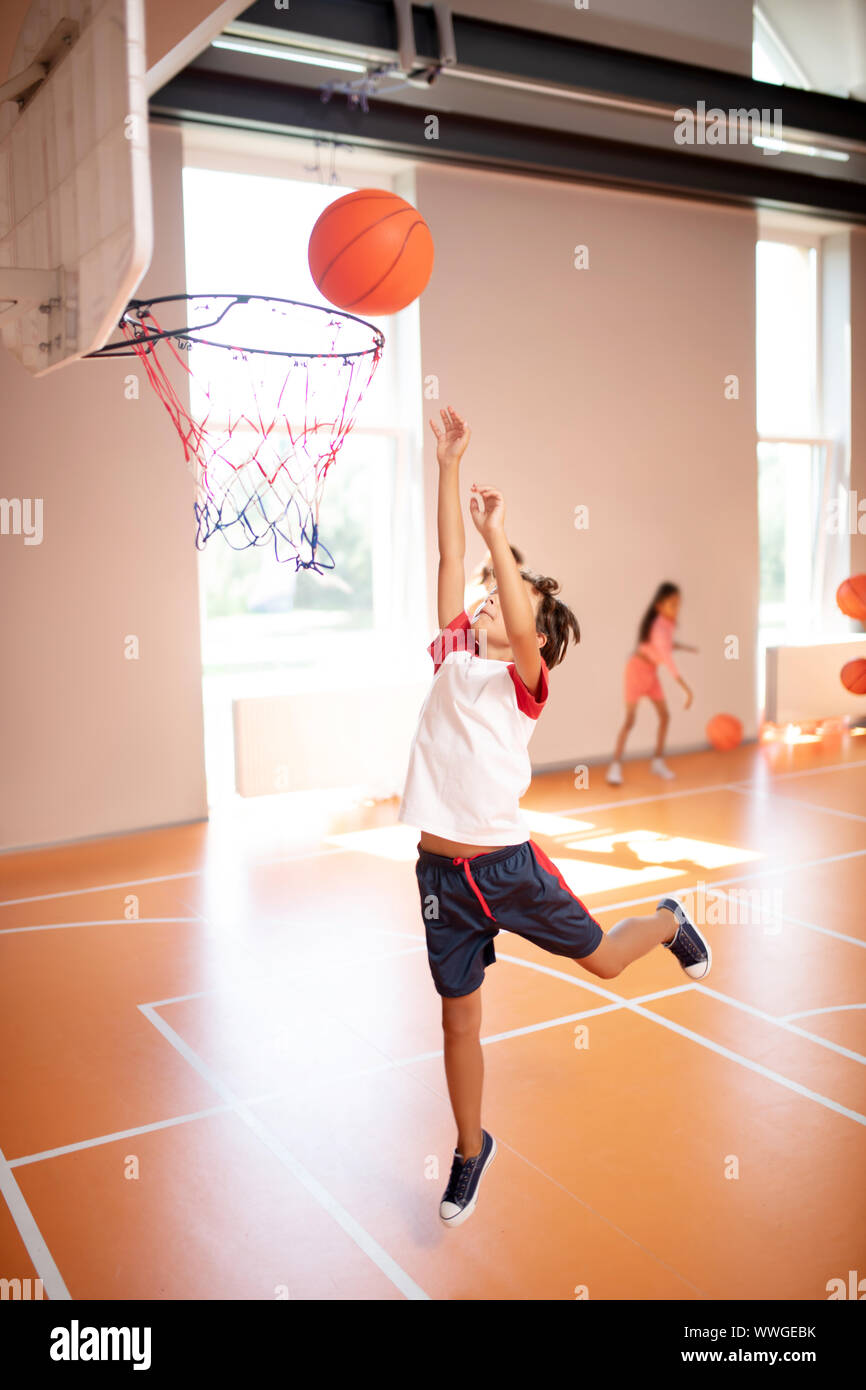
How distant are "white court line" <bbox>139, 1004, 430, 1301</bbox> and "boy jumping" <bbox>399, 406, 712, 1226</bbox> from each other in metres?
0.17

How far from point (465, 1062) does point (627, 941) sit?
21.6 inches

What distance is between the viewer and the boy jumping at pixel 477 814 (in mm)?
2299

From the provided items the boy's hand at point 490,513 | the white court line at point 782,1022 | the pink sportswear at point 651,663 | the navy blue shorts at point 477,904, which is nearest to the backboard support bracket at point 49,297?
the boy's hand at point 490,513

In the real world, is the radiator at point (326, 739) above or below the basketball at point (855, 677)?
below

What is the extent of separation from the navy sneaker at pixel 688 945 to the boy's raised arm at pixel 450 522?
1.10 metres

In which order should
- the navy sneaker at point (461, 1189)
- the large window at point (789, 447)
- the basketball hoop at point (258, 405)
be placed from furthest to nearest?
1. the large window at point (789, 447)
2. the basketball hoop at point (258, 405)
3. the navy sneaker at point (461, 1189)

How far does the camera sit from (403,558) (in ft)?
22.0

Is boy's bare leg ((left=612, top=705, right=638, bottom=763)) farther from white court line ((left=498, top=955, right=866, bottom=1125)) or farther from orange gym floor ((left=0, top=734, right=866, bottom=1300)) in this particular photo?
white court line ((left=498, top=955, right=866, bottom=1125))

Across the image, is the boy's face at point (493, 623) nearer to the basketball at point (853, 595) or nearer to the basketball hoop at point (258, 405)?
the basketball hoop at point (258, 405)

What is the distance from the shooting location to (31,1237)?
2373 millimetres

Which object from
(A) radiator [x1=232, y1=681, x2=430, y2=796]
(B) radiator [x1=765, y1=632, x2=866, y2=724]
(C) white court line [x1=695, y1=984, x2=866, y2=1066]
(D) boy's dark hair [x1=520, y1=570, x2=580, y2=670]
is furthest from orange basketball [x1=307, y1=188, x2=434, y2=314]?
(B) radiator [x1=765, y1=632, x2=866, y2=724]
